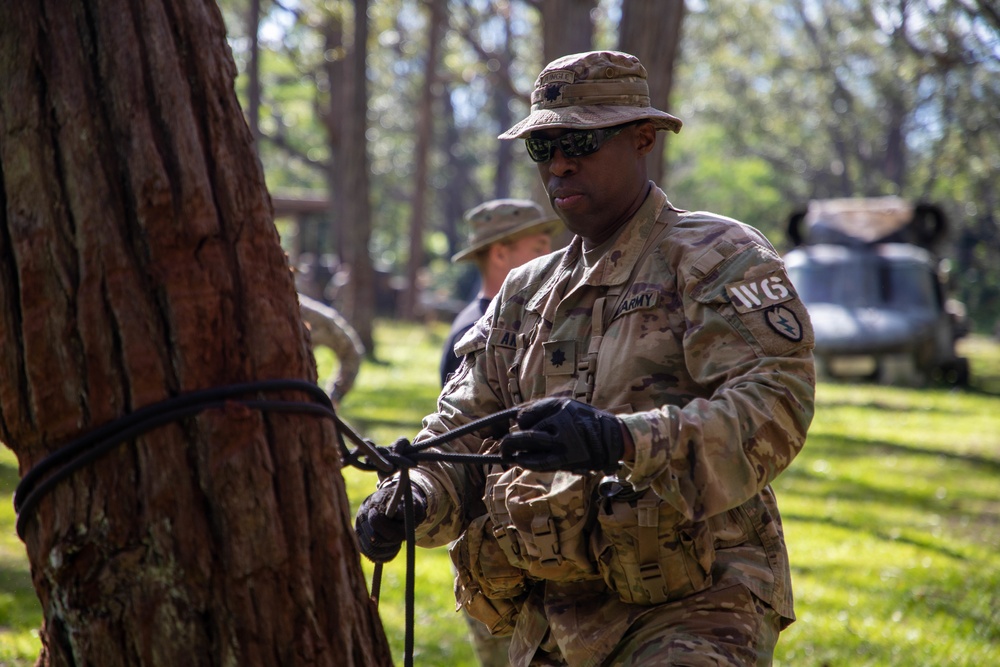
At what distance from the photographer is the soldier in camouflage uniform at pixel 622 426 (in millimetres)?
2645

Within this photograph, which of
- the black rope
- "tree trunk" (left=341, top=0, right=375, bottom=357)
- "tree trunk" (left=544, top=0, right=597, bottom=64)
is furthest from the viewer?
"tree trunk" (left=341, top=0, right=375, bottom=357)

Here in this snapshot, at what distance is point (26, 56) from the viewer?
2.16 meters

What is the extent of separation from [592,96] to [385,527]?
1.26 metres

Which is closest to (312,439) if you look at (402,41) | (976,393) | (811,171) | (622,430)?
(622,430)

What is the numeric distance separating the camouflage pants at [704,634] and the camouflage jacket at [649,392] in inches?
1.8

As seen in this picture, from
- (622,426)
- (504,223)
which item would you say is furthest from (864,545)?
(622,426)

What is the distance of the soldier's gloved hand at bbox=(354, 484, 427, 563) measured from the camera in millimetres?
3092

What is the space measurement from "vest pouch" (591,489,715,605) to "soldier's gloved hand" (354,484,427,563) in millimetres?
490

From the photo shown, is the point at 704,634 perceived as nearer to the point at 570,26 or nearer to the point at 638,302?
the point at 638,302

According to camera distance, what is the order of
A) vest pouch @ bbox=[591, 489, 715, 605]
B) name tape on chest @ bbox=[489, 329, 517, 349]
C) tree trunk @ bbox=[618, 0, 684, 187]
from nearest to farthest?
vest pouch @ bbox=[591, 489, 715, 605] → name tape on chest @ bbox=[489, 329, 517, 349] → tree trunk @ bbox=[618, 0, 684, 187]

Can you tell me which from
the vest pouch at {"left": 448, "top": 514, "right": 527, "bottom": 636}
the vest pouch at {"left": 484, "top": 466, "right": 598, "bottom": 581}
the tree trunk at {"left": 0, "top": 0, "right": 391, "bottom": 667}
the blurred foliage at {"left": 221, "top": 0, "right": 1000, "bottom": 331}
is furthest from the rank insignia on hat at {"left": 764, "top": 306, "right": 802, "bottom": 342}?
the blurred foliage at {"left": 221, "top": 0, "right": 1000, "bottom": 331}

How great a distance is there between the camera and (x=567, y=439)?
2480mm

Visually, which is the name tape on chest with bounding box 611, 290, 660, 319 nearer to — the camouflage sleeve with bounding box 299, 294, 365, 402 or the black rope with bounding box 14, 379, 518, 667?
the black rope with bounding box 14, 379, 518, 667

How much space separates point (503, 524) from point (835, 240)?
20271 mm
